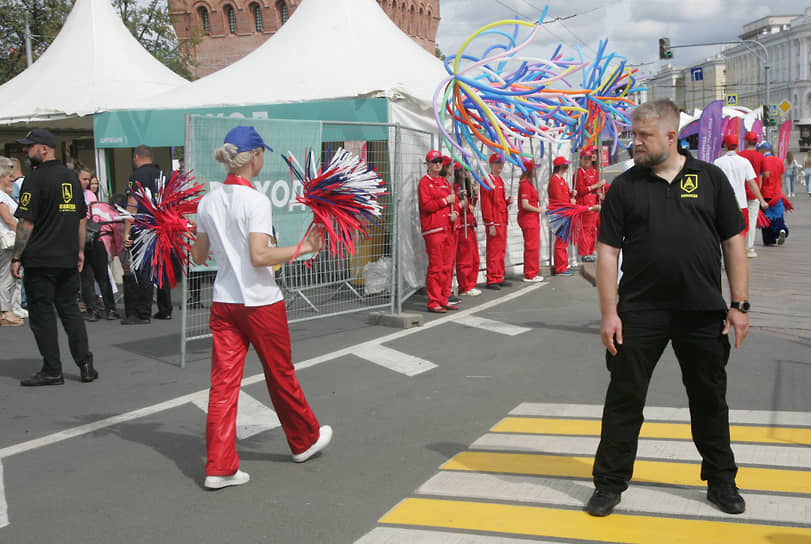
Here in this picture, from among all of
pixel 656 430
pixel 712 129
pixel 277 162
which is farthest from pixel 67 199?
pixel 712 129

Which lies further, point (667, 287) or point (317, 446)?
point (317, 446)

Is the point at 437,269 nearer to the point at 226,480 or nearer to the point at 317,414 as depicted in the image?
the point at 317,414

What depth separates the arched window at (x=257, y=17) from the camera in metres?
59.2

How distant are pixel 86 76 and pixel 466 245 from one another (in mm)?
9020

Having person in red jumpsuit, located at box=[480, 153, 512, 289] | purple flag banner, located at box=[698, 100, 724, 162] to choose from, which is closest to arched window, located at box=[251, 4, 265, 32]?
purple flag banner, located at box=[698, 100, 724, 162]

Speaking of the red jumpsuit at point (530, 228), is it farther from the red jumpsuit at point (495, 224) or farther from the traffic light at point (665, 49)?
the traffic light at point (665, 49)

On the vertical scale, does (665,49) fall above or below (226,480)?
above

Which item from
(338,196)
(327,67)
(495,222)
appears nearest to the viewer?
(338,196)

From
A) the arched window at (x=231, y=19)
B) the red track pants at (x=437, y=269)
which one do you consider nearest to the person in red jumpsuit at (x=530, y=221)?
the red track pants at (x=437, y=269)

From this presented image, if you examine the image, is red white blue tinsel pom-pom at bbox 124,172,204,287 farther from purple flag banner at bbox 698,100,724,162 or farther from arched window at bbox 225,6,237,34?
arched window at bbox 225,6,237,34

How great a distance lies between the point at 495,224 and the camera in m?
12.2

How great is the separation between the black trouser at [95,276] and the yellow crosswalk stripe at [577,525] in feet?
25.0

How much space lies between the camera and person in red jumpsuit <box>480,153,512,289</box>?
478 inches

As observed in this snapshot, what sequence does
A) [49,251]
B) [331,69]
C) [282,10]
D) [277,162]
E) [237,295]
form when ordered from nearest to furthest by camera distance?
[237,295], [49,251], [277,162], [331,69], [282,10]
